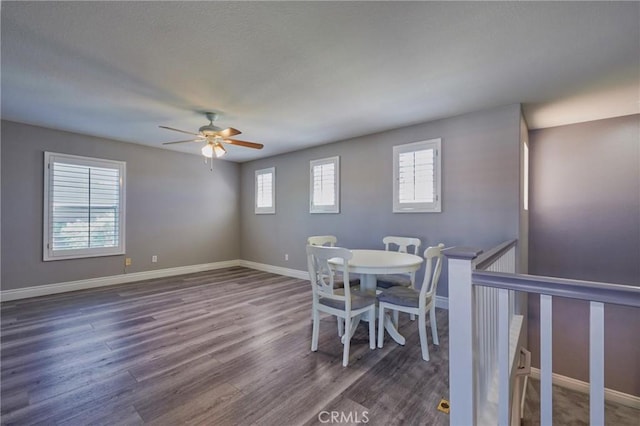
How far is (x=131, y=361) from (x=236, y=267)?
4.12m

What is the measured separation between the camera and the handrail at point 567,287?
37.1 inches

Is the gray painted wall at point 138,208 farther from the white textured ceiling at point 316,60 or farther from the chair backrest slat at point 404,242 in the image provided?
the chair backrest slat at point 404,242

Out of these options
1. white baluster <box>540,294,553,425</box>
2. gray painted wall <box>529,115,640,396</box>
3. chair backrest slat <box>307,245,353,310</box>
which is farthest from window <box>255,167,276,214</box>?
white baluster <box>540,294,553,425</box>

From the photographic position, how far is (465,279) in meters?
1.27

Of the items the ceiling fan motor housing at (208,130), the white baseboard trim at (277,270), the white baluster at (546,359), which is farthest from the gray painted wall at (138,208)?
the white baluster at (546,359)

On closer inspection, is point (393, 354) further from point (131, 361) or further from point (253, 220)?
point (253, 220)

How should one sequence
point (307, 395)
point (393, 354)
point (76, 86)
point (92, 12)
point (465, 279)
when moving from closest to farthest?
point (465, 279)
point (92, 12)
point (307, 395)
point (393, 354)
point (76, 86)

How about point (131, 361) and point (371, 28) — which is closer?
point (371, 28)

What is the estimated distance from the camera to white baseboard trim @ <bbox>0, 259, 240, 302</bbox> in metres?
3.96

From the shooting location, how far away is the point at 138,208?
513cm

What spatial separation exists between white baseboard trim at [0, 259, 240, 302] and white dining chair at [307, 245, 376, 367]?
13.3 ft

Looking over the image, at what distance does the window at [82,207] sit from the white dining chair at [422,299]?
4685 millimetres

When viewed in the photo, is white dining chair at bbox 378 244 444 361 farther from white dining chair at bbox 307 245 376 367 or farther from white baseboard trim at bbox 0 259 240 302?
white baseboard trim at bbox 0 259 240 302

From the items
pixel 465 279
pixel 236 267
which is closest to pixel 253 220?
pixel 236 267
